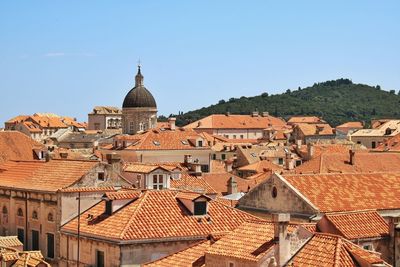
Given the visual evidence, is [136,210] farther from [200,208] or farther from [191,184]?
[191,184]

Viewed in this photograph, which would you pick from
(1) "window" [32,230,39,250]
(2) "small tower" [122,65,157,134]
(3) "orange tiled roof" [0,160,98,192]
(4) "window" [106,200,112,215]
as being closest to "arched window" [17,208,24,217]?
(3) "orange tiled roof" [0,160,98,192]

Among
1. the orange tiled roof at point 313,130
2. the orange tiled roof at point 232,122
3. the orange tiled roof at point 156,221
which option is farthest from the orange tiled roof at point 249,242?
the orange tiled roof at point 232,122

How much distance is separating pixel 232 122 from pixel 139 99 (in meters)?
77.6

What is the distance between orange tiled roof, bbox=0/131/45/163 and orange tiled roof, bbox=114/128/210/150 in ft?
71.3

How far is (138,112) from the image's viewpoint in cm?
10400

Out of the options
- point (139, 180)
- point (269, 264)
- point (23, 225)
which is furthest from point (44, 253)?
point (269, 264)

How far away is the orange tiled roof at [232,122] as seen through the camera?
6949 inches

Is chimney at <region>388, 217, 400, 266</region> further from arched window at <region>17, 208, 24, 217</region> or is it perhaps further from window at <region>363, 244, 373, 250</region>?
arched window at <region>17, 208, 24, 217</region>

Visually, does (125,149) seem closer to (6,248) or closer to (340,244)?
(6,248)

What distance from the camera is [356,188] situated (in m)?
42.7

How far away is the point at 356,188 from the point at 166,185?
10854mm

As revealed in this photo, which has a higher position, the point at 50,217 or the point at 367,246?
the point at 50,217

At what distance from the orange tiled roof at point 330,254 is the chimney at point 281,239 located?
48 cm

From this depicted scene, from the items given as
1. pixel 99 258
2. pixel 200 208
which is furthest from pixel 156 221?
pixel 99 258
